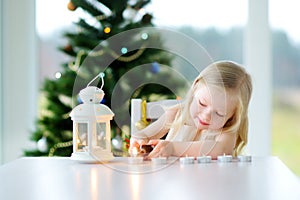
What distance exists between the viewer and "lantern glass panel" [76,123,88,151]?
1.68 meters

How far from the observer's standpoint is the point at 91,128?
1.66 meters

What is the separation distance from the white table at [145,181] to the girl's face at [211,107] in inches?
5.0

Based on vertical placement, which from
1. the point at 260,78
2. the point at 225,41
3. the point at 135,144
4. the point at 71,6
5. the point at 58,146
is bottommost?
the point at 58,146

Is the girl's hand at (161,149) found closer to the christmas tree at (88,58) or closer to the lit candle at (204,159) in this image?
the lit candle at (204,159)

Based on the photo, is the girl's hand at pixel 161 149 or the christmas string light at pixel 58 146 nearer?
the girl's hand at pixel 161 149

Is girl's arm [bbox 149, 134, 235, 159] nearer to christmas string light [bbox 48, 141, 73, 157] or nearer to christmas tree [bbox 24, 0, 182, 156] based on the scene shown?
christmas tree [bbox 24, 0, 182, 156]

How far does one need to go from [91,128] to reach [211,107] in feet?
1.13

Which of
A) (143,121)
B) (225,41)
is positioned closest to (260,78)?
(225,41)

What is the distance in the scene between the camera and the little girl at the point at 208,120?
1690 mm

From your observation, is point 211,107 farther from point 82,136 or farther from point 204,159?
point 82,136

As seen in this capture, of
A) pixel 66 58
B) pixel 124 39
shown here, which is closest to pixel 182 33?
pixel 66 58

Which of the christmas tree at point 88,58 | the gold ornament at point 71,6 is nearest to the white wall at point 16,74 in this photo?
the christmas tree at point 88,58

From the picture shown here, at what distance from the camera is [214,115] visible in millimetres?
1684

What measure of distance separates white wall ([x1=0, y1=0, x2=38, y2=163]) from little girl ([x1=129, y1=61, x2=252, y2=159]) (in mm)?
2039
